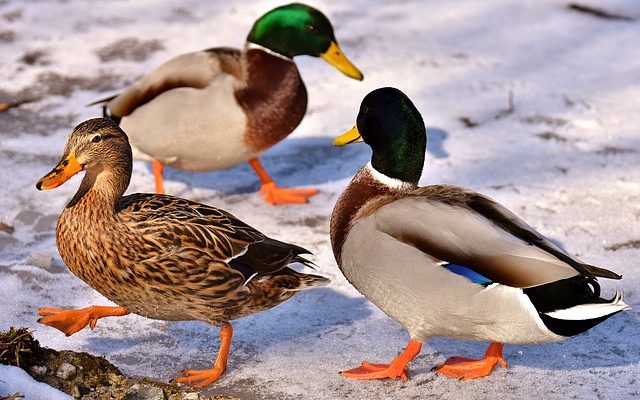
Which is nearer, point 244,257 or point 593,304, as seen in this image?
point 593,304

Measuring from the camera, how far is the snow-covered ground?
4492 mm

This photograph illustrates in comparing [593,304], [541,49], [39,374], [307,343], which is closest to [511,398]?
[593,304]

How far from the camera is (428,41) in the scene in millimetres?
8023

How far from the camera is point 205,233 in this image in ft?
14.4

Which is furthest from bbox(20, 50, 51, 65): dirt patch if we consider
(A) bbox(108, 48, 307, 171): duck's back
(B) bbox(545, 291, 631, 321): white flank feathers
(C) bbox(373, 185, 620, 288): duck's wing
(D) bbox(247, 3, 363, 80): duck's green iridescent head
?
(B) bbox(545, 291, 631, 321): white flank feathers

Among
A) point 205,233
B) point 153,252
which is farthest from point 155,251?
point 205,233

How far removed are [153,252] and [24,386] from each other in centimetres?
71

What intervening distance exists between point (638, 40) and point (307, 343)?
4279 mm

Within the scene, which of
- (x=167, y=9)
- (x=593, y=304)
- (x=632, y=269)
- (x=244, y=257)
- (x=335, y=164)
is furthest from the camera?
(x=167, y=9)

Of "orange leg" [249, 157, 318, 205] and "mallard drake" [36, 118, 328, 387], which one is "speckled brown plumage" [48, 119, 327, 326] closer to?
"mallard drake" [36, 118, 328, 387]

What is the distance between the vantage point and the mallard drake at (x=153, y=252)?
14.0 feet

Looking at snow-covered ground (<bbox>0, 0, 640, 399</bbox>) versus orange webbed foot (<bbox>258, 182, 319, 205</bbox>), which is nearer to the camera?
snow-covered ground (<bbox>0, 0, 640, 399</bbox>)

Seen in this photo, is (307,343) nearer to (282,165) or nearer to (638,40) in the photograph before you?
(282,165)

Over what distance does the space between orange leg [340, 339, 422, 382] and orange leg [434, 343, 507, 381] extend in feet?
0.45
